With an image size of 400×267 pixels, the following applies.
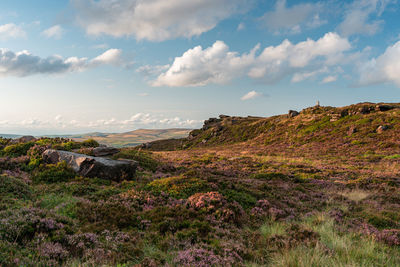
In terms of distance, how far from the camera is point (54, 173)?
13758mm

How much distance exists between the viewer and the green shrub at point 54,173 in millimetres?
13250

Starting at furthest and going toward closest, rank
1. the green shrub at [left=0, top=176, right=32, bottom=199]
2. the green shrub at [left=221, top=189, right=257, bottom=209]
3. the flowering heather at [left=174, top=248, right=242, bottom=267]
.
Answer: the green shrub at [left=221, top=189, right=257, bottom=209] < the green shrub at [left=0, top=176, right=32, bottom=199] < the flowering heather at [left=174, top=248, right=242, bottom=267]

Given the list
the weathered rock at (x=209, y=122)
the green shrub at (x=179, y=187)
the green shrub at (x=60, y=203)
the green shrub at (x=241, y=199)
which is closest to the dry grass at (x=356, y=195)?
the green shrub at (x=241, y=199)

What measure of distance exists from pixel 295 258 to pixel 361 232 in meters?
4.20

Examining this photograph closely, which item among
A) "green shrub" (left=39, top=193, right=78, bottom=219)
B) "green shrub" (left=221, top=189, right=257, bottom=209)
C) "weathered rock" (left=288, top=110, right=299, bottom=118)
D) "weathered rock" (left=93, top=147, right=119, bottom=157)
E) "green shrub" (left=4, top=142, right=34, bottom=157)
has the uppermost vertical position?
"weathered rock" (left=288, top=110, right=299, bottom=118)

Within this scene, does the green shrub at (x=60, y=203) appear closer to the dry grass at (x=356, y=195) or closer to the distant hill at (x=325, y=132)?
the dry grass at (x=356, y=195)

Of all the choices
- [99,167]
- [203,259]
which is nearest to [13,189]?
[99,167]

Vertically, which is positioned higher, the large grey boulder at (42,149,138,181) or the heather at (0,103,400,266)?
the large grey boulder at (42,149,138,181)

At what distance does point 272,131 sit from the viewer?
2633 inches

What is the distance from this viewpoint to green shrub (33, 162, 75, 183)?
522 inches

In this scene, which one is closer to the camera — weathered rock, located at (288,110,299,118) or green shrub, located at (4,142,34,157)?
green shrub, located at (4,142,34,157)

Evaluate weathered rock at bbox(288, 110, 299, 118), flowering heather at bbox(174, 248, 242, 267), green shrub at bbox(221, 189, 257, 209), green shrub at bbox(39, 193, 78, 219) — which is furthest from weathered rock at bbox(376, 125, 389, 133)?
Result: green shrub at bbox(39, 193, 78, 219)

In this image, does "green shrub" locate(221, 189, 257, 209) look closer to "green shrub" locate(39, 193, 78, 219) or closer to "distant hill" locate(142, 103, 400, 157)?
"green shrub" locate(39, 193, 78, 219)

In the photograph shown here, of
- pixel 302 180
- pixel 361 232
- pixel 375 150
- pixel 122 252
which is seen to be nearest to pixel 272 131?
pixel 375 150
